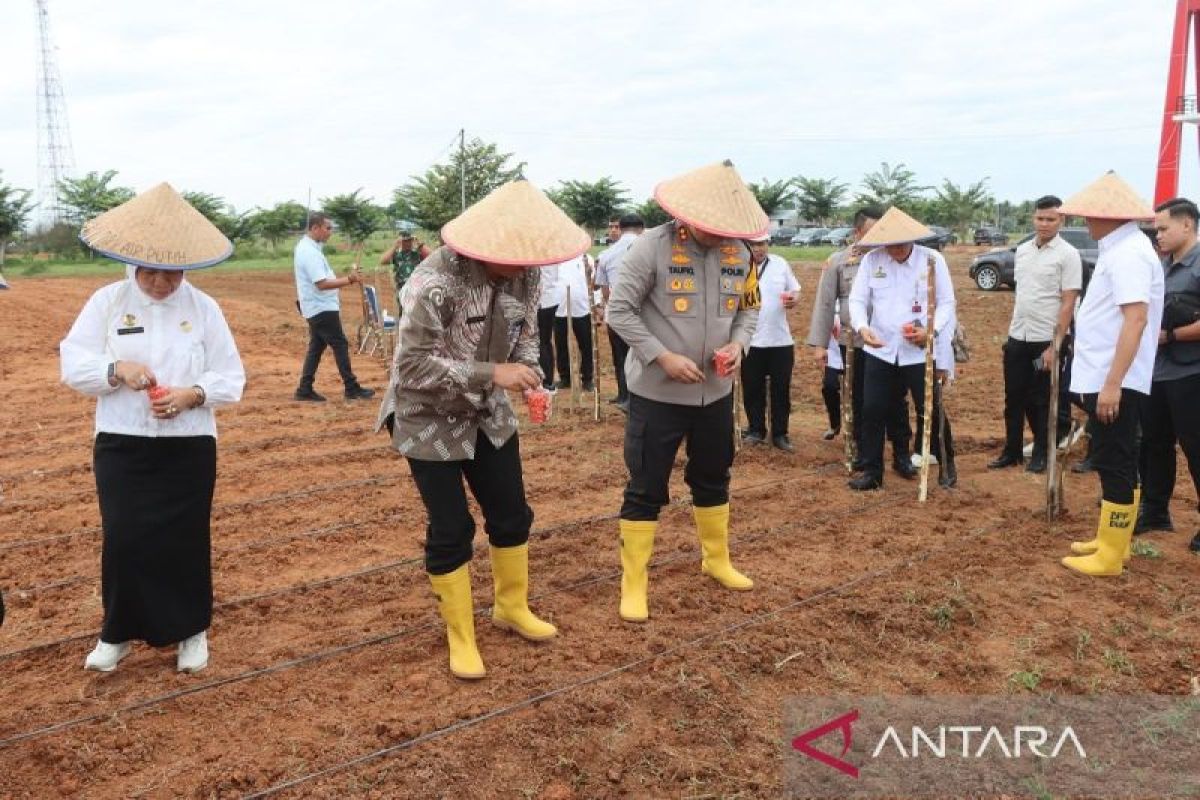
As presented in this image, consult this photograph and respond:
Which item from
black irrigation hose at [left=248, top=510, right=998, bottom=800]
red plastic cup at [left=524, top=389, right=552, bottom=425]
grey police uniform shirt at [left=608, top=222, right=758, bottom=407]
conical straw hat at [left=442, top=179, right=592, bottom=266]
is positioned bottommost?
black irrigation hose at [left=248, top=510, right=998, bottom=800]

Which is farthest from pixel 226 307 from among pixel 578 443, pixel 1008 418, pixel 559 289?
pixel 1008 418

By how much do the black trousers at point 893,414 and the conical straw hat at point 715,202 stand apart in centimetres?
Answer: 222

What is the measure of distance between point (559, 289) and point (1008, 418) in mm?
4096

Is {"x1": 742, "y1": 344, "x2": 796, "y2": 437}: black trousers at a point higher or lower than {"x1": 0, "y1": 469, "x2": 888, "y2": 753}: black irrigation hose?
higher

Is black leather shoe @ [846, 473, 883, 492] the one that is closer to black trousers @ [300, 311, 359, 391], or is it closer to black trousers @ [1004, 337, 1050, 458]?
black trousers @ [1004, 337, 1050, 458]

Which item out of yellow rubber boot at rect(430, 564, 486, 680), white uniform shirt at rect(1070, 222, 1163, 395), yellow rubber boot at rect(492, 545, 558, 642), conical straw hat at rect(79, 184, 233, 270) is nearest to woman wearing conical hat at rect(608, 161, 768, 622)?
yellow rubber boot at rect(492, 545, 558, 642)

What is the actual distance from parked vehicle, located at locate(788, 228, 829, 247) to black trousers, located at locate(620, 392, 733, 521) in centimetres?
3903

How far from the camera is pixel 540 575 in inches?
181

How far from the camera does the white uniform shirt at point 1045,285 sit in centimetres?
604

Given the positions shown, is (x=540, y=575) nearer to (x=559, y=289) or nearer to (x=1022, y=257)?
(x=1022, y=257)

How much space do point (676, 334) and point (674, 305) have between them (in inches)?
4.7

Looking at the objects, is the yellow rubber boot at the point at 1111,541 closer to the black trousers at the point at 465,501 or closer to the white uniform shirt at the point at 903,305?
the white uniform shirt at the point at 903,305

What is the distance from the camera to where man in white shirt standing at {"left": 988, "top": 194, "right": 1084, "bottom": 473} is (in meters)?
6.05

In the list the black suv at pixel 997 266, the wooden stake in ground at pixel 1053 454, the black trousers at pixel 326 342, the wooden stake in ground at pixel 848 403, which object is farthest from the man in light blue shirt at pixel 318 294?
the black suv at pixel 997 266
